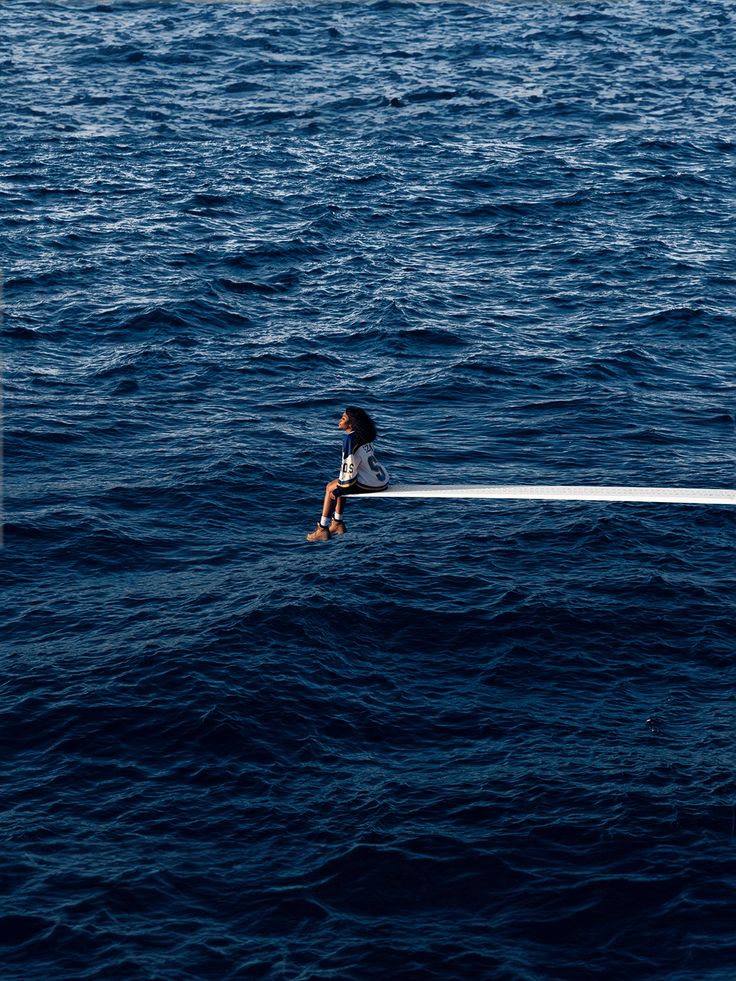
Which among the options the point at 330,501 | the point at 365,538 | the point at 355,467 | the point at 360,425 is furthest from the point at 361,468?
the point at 365,538

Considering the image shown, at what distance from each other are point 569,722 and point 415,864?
327 inches

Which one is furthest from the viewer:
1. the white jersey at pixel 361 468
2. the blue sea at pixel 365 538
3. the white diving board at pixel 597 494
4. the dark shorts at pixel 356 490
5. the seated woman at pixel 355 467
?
the dark shorts at pixel 356 490

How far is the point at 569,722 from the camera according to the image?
145ft

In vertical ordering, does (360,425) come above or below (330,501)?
above

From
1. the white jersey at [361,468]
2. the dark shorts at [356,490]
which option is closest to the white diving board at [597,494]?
the dark shorts at [356,490]

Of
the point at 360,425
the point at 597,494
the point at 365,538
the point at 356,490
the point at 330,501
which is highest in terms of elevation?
the point at 360,425

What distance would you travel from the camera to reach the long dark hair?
118 feet

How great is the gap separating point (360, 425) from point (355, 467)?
4.74 ft

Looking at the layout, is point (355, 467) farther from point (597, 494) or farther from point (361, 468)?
point (597, 494)

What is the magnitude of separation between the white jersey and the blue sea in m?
9.71

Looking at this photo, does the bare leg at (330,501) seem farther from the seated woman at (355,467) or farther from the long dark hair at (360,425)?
the long dark hair at (360,425)

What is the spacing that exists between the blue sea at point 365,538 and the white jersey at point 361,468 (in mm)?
9710

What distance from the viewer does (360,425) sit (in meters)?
36.3

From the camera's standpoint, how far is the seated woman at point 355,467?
1430 inches
